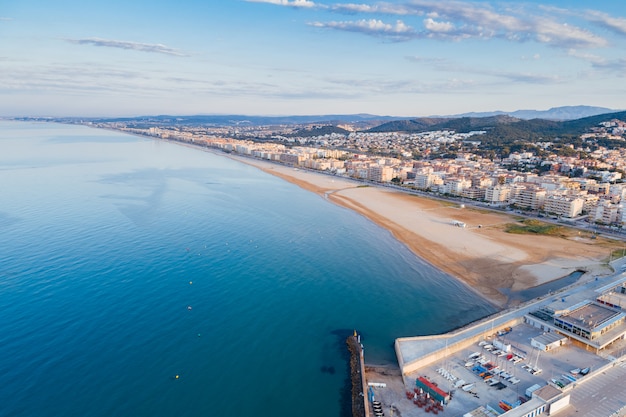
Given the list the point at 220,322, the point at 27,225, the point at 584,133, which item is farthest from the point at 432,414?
the point at 584,133

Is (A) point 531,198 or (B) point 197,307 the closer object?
(B) point 197,307

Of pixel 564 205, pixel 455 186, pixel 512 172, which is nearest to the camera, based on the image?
pixel 564 205

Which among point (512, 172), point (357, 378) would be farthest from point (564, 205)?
point (357, 378)

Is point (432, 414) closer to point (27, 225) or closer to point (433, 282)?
point (433, 282)

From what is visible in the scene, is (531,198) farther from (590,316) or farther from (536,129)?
(536,129)

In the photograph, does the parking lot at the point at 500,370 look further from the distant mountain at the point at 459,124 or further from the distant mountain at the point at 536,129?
the distant mountain at the point at 459,124

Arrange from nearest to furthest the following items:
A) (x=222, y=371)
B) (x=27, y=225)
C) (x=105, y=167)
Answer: (x=222, y=371) → (x=27, y=225) → (x=105, y=167)
